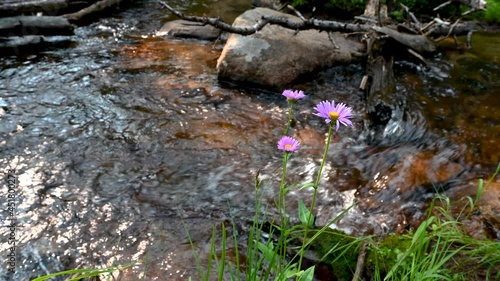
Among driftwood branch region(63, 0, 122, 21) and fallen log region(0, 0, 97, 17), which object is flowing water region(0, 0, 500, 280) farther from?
driftwood branch region(63, 0, 122, 21)

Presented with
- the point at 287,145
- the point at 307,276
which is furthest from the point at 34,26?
the point at 307,276

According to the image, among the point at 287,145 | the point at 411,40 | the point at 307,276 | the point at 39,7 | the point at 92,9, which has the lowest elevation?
the point at 92,9

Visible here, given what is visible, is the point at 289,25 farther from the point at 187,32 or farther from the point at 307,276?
the point at 307,276

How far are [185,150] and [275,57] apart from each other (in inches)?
79.8

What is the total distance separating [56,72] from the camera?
5.58 m

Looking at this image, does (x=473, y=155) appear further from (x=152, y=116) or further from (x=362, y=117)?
(x=152, y=116)

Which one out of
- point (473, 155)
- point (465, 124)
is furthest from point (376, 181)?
point (465, 124)

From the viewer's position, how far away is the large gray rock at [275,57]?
5352 mm

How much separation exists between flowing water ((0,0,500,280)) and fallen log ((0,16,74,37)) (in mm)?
708

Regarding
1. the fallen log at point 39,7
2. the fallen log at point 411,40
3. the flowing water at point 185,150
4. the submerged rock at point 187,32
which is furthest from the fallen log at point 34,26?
the fallen log at point 411,40

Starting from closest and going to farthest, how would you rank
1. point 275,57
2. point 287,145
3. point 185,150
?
point 287,145 < point 185,150 < point 275,57

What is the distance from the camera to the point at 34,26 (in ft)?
22.5

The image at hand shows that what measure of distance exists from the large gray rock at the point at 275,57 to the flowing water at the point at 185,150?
0.69 feet

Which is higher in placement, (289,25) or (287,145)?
(287,145)
